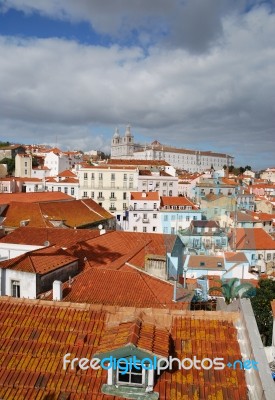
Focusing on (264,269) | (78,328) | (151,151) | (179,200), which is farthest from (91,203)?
(151,151)

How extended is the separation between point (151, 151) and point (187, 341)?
13404 cm

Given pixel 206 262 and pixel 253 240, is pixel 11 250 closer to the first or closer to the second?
pixel 206 262

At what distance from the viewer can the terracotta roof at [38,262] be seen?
12359 mm

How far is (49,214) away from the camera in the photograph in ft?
109

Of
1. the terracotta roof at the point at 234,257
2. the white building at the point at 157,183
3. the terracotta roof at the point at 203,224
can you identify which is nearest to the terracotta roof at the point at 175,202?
the white building at the point at 157,183

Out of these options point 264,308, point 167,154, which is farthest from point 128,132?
point 264,308

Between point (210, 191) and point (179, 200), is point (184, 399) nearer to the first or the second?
point (179, 200)

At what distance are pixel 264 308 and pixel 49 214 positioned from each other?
21029 millimetres

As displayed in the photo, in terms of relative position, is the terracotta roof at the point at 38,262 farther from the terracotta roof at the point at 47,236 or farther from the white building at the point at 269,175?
the white building at the point at 269,175

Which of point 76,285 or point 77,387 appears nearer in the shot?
point 77,387

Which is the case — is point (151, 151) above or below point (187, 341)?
A: above

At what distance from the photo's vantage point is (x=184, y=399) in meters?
4.23

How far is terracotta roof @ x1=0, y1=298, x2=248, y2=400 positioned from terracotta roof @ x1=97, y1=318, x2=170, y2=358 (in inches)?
1.6

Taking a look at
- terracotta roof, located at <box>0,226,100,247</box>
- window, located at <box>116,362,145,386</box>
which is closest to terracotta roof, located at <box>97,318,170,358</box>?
window, located at <box>116,362,145,386</box>
